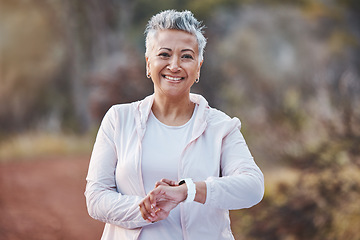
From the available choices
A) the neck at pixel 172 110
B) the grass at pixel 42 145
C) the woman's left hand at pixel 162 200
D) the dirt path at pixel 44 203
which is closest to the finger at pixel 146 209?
the woman's left hand at pixel 162 200

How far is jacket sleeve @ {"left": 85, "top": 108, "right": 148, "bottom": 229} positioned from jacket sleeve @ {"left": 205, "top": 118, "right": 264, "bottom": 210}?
0.21 m

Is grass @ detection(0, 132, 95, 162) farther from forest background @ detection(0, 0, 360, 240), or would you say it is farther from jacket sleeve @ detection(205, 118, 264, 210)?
jacket sleeve @ detection(205, 118, 264, 210)

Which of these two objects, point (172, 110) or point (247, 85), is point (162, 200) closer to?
point (172, 110)

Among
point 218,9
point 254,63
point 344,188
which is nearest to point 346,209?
point 344,188

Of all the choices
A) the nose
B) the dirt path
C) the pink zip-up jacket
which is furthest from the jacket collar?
the dirt path

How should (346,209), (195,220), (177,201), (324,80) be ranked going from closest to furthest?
(177,201)
(195,220)
(346,209)
(324,80)

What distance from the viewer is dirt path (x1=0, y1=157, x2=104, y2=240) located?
5156 mm

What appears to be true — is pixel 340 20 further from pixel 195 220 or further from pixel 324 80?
pixel 195 220

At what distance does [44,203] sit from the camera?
5.21 m

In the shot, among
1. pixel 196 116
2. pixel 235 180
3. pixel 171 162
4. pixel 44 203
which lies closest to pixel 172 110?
pixel 196 116

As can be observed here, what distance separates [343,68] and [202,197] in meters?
4.70

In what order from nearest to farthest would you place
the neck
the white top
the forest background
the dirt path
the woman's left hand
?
the woman's left hand
the white top
the neck
the dirt path
the forest background

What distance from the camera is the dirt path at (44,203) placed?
16.9 feet

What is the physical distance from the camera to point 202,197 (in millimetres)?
1371
